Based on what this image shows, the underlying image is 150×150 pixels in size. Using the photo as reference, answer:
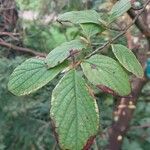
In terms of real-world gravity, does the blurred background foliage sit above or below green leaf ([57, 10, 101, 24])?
below

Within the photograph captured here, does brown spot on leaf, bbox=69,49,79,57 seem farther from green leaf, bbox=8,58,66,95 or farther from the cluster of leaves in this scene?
the cluster of leaves

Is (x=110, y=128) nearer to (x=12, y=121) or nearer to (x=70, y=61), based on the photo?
(x=12, y=121)

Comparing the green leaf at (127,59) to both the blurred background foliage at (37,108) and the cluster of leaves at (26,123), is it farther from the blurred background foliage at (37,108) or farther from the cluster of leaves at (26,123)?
the cluster of leaves at (26,123)

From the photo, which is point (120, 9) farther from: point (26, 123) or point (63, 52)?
point (26, 123)

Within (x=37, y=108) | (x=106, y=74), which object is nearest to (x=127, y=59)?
(x=106, y=74)

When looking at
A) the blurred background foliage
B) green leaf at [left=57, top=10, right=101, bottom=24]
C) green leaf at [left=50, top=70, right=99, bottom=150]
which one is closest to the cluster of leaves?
the blurred background foliage

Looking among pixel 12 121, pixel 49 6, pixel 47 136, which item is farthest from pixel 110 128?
pixel 49 6
